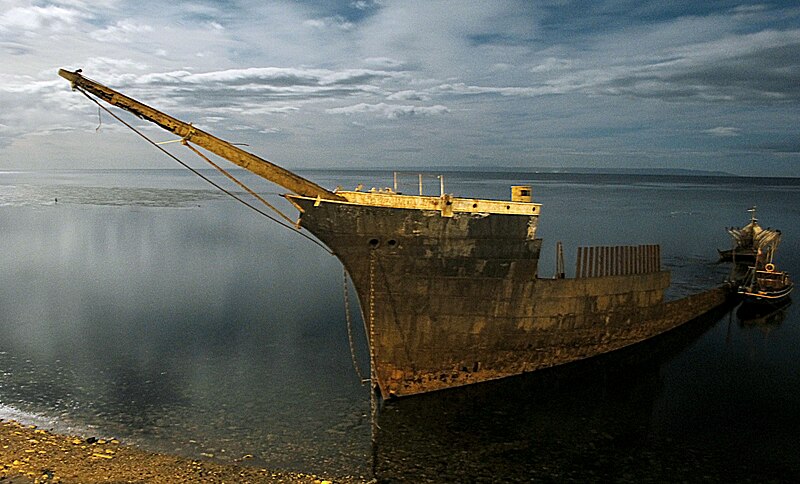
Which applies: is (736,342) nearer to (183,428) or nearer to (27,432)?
(183,428)

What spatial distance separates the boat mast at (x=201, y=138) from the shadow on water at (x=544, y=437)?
19.0 feet

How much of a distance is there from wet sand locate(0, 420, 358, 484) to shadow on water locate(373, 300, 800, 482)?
2379 mm

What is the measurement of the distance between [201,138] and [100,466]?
7.01 m

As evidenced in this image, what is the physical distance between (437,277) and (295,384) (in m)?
4.92

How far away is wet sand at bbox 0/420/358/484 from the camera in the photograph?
34.3ft

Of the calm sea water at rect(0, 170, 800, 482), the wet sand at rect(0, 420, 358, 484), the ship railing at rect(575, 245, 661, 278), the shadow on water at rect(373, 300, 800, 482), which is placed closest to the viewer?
the wet sand at rect(0, 420, 358, 484)

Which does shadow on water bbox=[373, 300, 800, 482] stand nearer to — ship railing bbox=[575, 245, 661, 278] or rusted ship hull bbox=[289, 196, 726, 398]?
rusted ship hull bbox=[289, 196, 726, 398]

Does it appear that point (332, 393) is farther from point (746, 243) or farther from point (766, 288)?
point (746, 243)

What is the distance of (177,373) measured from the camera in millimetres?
16484


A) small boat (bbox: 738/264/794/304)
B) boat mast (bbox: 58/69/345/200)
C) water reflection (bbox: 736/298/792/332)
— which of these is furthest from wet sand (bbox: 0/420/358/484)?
small boat (bbox: 738/264/794/304)

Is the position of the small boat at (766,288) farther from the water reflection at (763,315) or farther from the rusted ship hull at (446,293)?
the rusted ship hull at (446,293)

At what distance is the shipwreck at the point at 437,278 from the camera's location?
13523mm

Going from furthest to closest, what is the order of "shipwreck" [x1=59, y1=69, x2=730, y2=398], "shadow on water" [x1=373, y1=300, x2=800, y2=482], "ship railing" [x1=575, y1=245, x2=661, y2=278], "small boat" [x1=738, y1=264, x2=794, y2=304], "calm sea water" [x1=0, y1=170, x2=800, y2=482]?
"small boat" [x1=738, y1=264, x2=794, y2=304]
"ship railing" [x1=575, y1=245, x2=661, y2=278]
"shipwreck" [x1=59, y1=69, x2=730, y2=398]
"calm sea water" [x1=0, y1=170, x2=800, y2=482]
"shadow on water" [x1=373, y1=300, x2=800, y2=482]

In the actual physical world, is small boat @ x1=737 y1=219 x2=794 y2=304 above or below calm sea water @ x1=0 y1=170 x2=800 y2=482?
above
